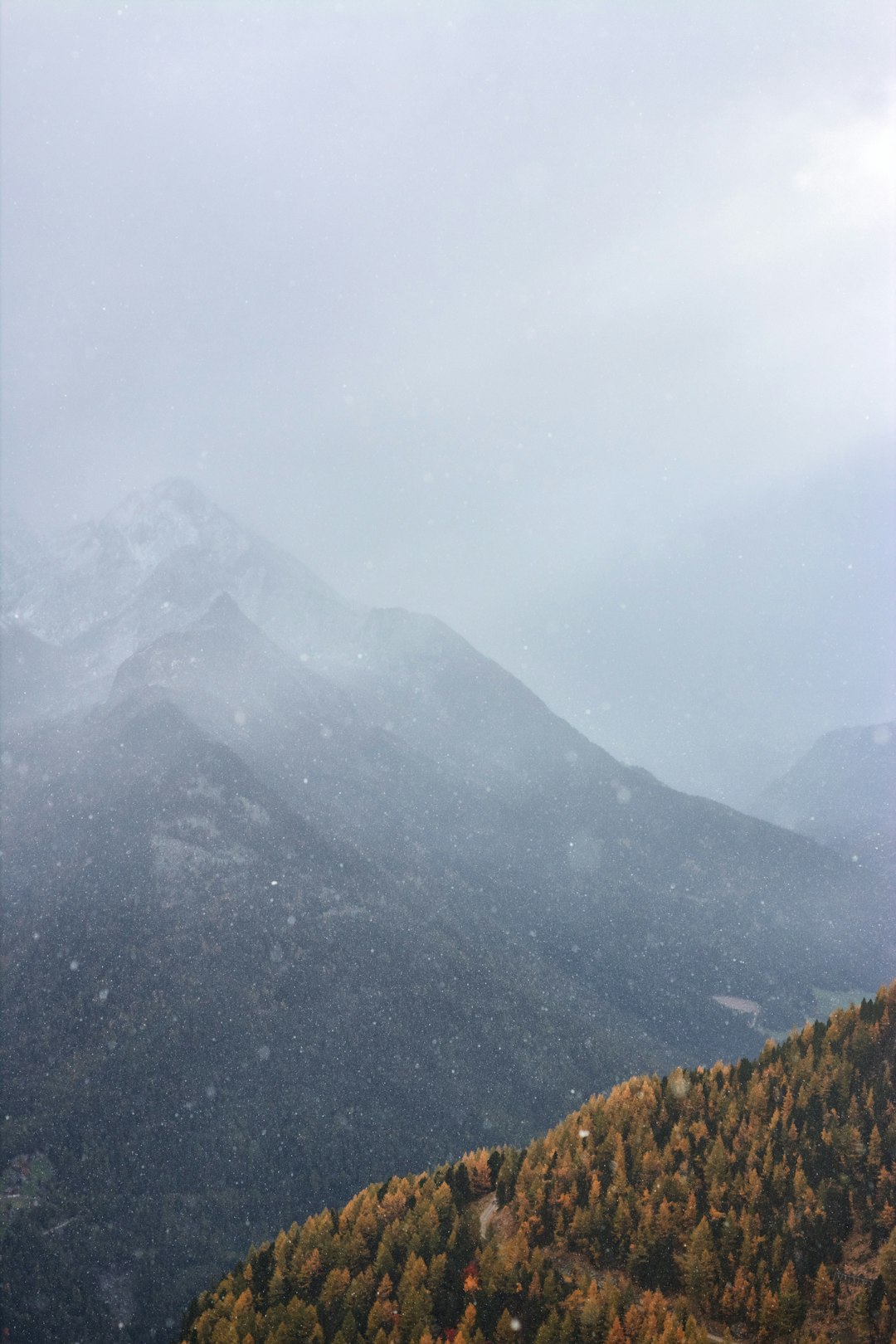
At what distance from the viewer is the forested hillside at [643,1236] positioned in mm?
31375

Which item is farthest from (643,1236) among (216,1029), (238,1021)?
(238,1021)

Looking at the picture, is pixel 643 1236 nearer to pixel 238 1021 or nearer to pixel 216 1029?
pixel 216 1029

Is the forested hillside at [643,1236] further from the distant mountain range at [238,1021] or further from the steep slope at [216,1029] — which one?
the steep slope at [216,1029]

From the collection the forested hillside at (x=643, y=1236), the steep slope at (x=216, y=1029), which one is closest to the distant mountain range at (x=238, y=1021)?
the steep slope at (x=216, y=1029)

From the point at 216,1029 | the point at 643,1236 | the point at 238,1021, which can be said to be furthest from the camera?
the point at 238,1021

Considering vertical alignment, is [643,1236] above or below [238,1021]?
above

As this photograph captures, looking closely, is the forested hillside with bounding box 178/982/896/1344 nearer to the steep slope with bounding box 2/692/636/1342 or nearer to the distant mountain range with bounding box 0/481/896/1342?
the distant mountain range with bounding box 0/481/896/1342

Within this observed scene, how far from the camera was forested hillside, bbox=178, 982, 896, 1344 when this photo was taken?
31375mm

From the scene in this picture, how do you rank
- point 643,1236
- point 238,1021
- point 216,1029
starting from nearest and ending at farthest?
point 643,1236, point 216,1029, point 238,1021

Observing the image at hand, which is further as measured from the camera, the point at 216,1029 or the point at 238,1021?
the point at 238,1021

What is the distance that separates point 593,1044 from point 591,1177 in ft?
378

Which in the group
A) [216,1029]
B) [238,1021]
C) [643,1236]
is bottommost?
[216,1029]

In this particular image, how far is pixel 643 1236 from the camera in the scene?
36.2 m

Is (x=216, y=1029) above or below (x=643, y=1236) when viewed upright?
below
